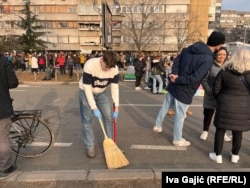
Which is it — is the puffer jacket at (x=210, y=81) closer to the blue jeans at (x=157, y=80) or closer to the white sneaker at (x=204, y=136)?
the white sneaker at (x=204, y=136)

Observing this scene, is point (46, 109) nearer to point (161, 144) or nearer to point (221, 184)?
point (161, 144)

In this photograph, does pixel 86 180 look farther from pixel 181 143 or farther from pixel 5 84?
pixel 181 143

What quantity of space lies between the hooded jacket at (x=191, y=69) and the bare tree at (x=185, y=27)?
36.8 metres

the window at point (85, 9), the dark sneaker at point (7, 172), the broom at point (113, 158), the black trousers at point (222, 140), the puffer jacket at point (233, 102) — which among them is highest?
the window at point (85, 9)

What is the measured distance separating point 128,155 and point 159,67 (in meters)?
6.79

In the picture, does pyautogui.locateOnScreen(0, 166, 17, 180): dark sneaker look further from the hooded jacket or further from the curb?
the hooded jacket

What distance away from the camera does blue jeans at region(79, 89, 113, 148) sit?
3.79 m

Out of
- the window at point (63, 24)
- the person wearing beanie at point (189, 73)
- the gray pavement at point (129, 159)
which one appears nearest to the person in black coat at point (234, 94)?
the person wearing beanie at point (189, 73)

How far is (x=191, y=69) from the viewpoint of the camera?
4094mm

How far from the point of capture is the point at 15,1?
45906 mm

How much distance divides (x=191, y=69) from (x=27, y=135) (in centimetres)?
287

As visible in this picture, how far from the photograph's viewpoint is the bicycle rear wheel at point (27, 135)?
3.87m

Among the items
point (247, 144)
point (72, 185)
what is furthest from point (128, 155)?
point (247, 144)

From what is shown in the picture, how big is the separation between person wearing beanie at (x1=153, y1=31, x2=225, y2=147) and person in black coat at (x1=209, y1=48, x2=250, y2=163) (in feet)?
1.63
